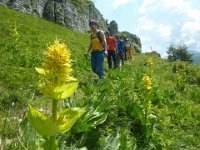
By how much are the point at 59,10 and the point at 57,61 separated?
180ft

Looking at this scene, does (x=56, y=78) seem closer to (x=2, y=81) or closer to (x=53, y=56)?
(x=53, y=56)

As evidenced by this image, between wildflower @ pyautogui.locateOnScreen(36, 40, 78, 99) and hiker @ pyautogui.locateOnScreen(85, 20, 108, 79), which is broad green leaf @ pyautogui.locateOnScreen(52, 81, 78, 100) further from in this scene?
hiker @ pyautogui.locateOnScreen(85, 20, 108, 79)

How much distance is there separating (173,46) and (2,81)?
72.5m

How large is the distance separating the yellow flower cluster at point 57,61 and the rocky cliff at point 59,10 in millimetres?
46965

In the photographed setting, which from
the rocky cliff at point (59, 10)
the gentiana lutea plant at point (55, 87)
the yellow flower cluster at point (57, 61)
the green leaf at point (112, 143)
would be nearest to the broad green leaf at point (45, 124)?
the gentiana lutea plant at point (55, 87)

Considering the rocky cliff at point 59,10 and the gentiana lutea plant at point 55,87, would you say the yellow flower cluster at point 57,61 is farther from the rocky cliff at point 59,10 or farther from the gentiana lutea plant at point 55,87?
the rocky cliff at point 59,10

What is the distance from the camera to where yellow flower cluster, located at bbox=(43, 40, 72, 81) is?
2592 millimetres

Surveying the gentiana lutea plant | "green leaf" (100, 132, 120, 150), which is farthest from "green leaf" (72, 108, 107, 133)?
the gentiana lutea plant

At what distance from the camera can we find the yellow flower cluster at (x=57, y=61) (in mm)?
2592

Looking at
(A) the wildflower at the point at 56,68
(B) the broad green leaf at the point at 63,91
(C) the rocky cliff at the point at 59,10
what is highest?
(C) the rocky cliff at the point at 59,10

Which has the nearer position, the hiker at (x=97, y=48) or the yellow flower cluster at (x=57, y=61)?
the yellow flower cluster at (x=57, y=61)

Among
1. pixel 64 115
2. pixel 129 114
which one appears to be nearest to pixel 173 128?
pixel 129 114

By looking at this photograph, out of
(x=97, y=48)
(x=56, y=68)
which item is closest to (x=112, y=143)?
(x=56, y=68)

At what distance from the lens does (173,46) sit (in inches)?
3182
